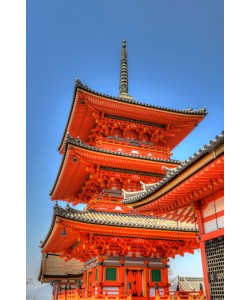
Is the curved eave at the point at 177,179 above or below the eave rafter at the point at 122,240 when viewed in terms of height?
above

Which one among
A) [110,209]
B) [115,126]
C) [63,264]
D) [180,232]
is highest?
[115,126]

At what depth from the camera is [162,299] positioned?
10.4 m

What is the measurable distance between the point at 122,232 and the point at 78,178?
14.7ft

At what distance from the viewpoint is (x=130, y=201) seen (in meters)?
8.76

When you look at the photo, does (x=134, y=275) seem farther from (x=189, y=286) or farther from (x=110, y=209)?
(x=189, y=286)

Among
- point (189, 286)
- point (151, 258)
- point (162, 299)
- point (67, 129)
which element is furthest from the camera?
point (189, 286)

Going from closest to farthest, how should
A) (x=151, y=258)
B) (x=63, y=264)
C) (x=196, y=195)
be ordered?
(x=196, y=195)
(x=151, y=258)
(x=63, y=264)

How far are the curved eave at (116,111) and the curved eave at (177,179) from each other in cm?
675

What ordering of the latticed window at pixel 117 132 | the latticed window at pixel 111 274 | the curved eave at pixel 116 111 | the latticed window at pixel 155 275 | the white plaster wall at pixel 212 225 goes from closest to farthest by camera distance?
the white plaster wall at pixel 212 225, the latticed window at pixel 111 274, the latticed window at pixel 155 275, the curved eave at pixel 116 111, the latticed window at pixel 117 132

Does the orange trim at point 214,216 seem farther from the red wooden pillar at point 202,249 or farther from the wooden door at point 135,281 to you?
the wooden door at point 135,281

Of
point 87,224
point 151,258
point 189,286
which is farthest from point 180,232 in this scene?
point 189,286

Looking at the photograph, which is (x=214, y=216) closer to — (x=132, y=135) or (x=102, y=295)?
(x=102, y=295)

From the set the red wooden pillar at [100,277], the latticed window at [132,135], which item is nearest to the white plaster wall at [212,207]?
the red wooden pillar at [100,277]

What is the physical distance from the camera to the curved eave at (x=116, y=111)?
1420cm
